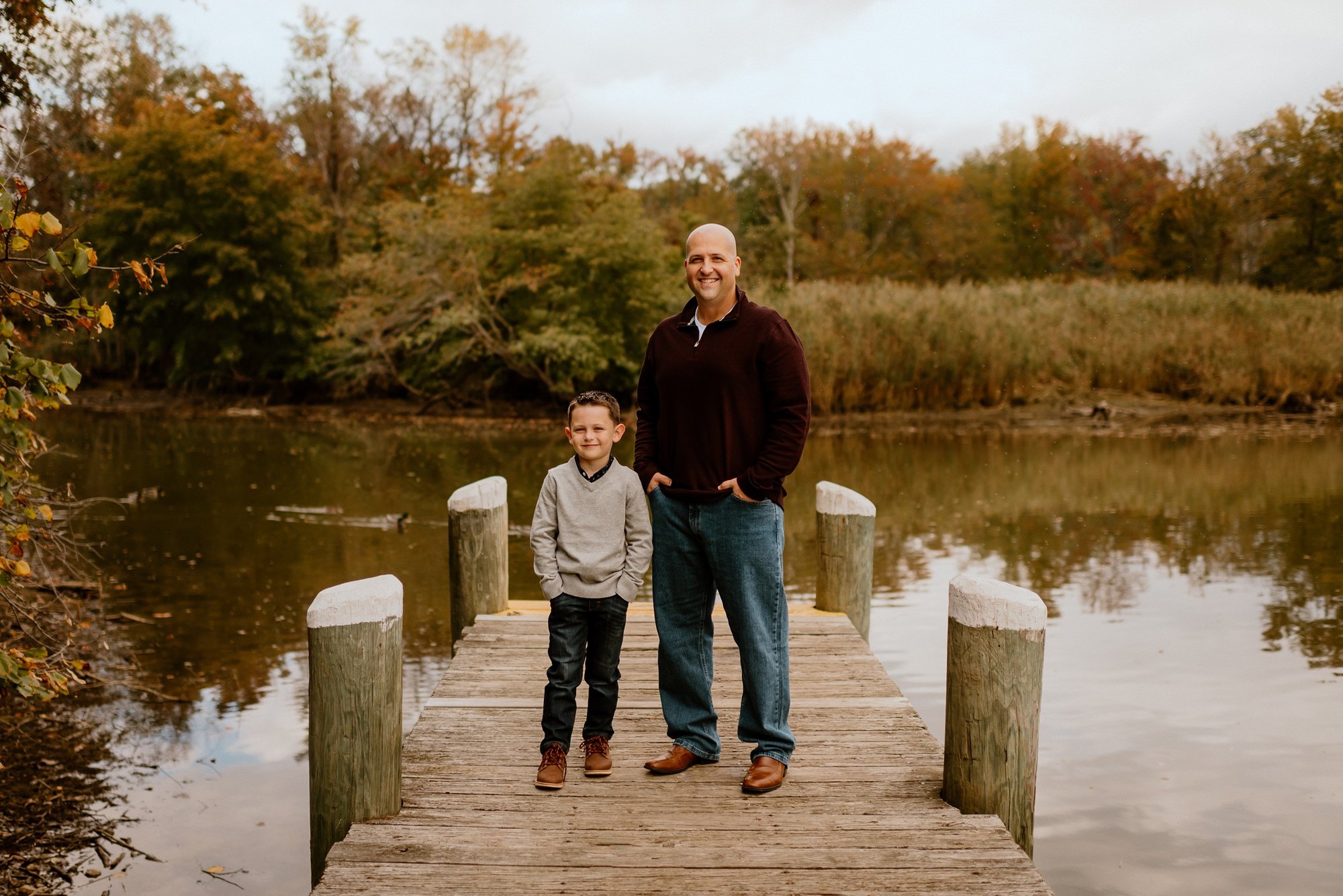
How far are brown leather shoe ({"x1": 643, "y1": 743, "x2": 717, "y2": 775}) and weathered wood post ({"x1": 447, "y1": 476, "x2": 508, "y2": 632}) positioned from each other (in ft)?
7.18

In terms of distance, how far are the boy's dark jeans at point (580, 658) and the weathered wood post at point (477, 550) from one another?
6.55 feet

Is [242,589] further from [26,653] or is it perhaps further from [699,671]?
[699,671]

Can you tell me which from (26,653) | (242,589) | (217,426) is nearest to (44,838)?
(26,653)

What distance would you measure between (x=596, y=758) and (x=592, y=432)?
1.17m

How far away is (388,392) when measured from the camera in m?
31.2

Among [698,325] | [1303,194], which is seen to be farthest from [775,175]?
[698,325]

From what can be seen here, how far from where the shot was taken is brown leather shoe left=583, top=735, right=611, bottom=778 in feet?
13.4

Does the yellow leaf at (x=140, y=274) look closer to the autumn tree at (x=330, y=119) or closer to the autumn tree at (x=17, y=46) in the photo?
the autumn tree at (x=17, y=46)

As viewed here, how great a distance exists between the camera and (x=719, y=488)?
155 inches

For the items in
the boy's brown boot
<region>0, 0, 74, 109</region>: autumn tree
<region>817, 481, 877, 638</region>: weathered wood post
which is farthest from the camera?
<region>0, 0, 74, 109</region>: autumn tree

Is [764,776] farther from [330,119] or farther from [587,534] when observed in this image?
[330,119]

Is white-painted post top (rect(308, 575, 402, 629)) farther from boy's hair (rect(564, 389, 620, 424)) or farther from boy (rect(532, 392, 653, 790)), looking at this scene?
boy's hair (rect(564, 389, 620, 424))

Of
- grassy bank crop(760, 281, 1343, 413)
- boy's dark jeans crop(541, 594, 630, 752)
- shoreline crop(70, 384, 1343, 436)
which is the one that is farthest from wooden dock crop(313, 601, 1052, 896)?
grassy bank crop(760, 281, 1343, 413)

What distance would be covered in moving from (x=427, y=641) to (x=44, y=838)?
11.3ft
